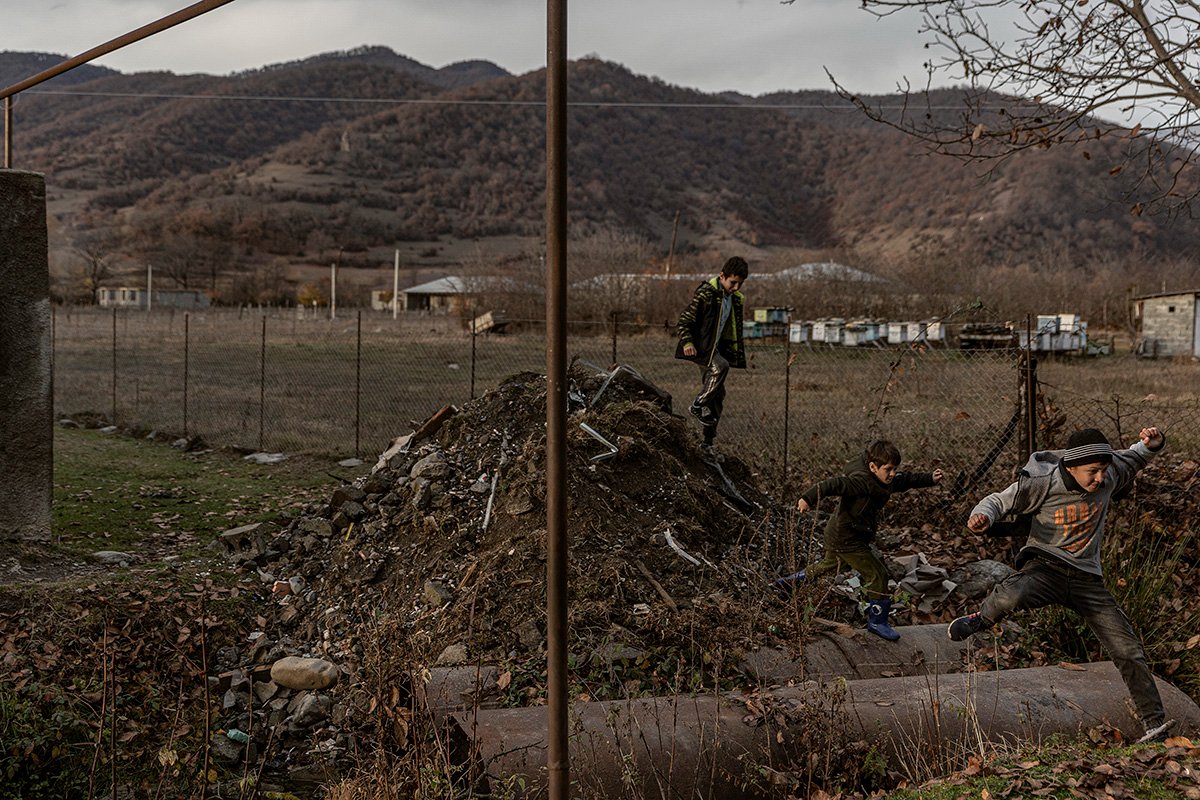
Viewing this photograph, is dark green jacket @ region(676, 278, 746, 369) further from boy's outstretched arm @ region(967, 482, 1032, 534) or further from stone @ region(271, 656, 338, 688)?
stone @ region(271, 656, 338, 688)

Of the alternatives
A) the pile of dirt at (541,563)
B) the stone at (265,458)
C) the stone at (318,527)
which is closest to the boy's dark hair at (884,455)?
the pile of dirt at (541,563)

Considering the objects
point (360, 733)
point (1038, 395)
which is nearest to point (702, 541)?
point (360, 733)

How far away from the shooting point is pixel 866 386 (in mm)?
17312

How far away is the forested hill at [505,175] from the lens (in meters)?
89.5

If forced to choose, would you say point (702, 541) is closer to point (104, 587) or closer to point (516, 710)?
point (516, 710)

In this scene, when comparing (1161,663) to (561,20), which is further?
(1161,663)

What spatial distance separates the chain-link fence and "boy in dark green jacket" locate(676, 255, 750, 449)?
68cm

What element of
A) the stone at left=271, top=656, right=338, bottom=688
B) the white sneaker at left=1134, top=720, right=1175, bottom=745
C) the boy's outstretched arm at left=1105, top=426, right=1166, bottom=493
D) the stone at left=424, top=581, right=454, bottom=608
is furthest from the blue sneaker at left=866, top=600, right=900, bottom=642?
the stone at left=271, top=656, right=338, bottom=688

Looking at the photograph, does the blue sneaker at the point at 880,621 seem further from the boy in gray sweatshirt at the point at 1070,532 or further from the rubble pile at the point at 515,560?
the rubble pile at the point at 515,560

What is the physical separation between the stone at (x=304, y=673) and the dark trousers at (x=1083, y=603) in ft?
13.2

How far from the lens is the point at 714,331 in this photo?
29.0 ft

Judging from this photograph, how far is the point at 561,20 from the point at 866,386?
1536 centimetres

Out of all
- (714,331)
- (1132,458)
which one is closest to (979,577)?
(1132,458)

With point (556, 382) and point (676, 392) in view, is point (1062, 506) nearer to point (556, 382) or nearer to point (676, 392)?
point (556, 382)
